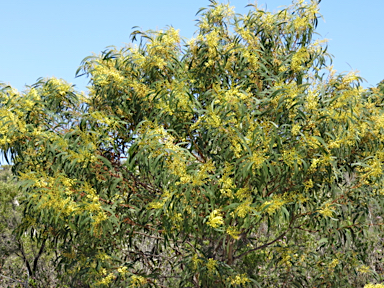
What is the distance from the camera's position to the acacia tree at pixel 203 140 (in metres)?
4.44

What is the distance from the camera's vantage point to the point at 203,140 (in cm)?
474

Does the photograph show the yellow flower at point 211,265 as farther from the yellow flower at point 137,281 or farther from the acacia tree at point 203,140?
the yellow flower at point 137,281

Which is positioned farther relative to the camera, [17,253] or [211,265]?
[17,253]

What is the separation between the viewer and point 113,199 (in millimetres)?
5461

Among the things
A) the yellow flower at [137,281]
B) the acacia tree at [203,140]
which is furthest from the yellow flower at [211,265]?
the yellow flower at [137,281]

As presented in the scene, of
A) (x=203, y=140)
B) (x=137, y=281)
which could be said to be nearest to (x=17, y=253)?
(x=137, y=281)

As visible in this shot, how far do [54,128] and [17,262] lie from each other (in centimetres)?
475

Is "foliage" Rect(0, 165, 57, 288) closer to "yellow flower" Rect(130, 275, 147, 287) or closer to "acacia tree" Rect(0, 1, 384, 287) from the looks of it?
"acacia tree" Rect(0, 1, 384, 287)

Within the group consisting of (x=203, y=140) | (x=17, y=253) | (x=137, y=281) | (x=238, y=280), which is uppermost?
(x=203, y=140)

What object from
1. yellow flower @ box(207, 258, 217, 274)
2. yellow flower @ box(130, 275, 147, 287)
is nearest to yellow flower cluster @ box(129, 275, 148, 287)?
yellow flower @ box(130, 275, 147, 287)

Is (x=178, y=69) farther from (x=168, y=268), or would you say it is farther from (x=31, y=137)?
(x=168, y=268)

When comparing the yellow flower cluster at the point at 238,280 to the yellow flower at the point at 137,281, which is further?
the yellow flower at the point at 137,281

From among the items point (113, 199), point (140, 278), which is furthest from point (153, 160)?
point (140, 278)

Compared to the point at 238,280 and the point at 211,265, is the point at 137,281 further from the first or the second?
the point at 238,280
